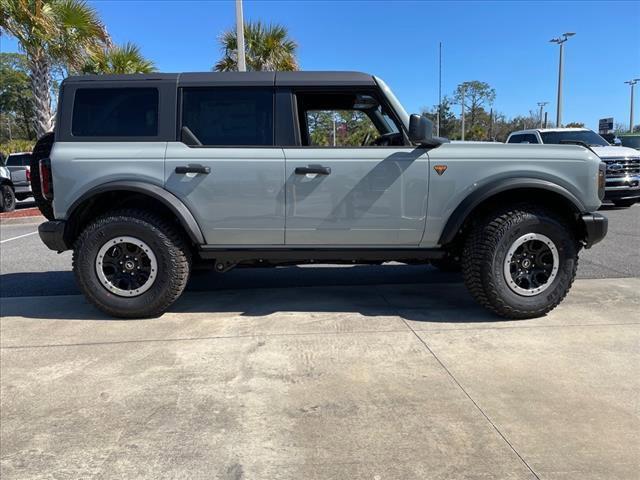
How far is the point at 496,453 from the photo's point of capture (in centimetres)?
248

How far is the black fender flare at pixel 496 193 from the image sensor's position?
13.5ft

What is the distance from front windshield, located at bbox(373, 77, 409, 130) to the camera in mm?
4340

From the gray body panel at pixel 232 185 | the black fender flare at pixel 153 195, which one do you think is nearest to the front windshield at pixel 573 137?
the gray body panel at pixel 232 185

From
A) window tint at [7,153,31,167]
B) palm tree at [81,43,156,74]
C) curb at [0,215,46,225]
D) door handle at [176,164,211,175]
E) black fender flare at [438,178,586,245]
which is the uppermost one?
palm tree at [81,43,156,74]

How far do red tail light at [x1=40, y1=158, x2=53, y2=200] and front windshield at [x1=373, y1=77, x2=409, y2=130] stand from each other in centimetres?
287

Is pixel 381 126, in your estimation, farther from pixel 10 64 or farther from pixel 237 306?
pixel 10 64

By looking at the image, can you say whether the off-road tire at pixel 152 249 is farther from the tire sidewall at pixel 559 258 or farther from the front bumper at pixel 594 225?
the front bumper at pixel 594 225

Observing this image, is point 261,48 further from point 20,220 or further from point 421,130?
point 421,130

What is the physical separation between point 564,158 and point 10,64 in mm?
72333

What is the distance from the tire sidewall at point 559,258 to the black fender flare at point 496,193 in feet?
0.77

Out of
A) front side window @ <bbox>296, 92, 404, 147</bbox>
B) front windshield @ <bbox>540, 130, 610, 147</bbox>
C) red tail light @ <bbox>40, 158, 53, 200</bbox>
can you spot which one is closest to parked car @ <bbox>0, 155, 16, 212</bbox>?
red tail light @ <bbox>40, 158, 53, 200</bbox>

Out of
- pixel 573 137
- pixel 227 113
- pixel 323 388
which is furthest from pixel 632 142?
pixel 323 388

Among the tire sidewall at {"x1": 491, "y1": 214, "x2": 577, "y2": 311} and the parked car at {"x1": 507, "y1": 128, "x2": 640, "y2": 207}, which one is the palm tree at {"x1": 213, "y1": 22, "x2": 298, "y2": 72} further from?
the tire sidewall at {"x1": 491, "y1": 214, "x2": 577, "y2": 311}

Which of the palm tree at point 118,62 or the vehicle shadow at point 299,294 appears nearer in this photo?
the vehicle shadow at point 299,294
